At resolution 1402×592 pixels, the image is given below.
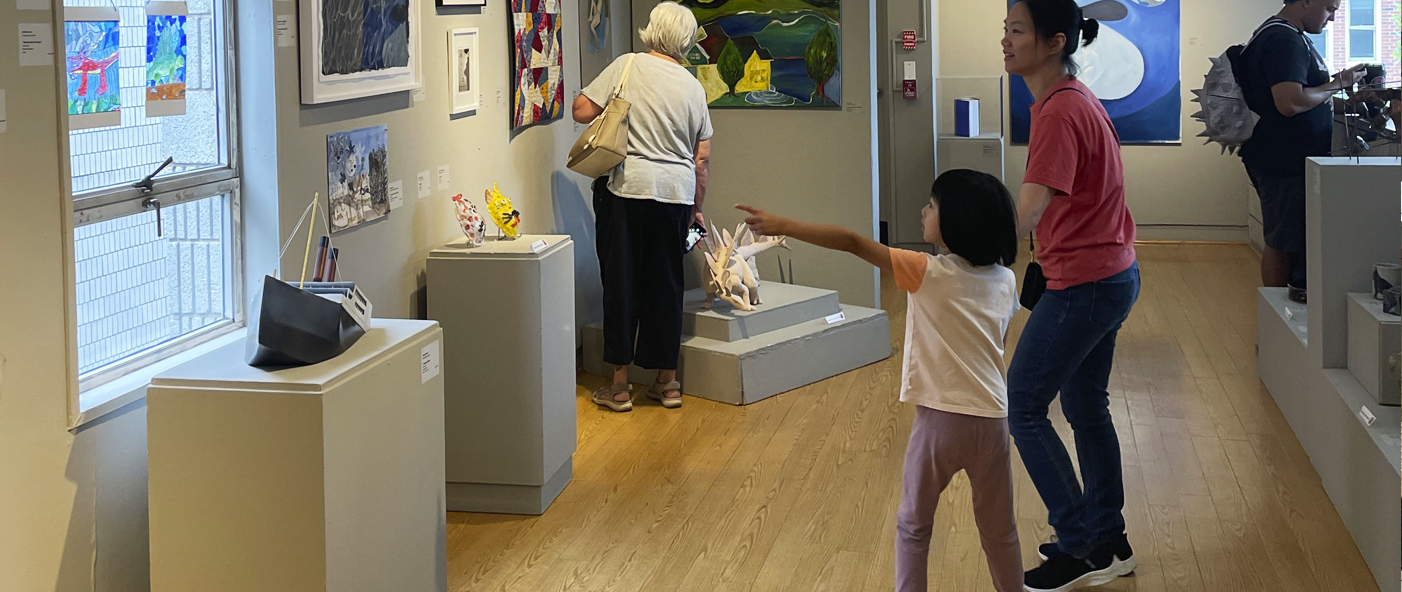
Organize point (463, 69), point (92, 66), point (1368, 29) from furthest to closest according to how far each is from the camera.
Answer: point (1368, 29)
point (463, 69)
point (92, 66)

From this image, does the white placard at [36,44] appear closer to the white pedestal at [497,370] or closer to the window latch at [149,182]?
the window latch at [149,182]

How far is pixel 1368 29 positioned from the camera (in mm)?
9961

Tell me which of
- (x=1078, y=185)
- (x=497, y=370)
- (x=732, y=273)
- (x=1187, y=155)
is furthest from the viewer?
(x=1187, y=155)

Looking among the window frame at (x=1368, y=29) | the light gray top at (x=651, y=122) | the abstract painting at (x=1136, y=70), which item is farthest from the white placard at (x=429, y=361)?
the window frame at (x=1368, y=29)

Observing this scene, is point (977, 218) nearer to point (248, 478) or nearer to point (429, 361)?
point (429, 361)

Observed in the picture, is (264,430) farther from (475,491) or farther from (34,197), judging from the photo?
(475,491)

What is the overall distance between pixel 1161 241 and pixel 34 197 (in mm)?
9160

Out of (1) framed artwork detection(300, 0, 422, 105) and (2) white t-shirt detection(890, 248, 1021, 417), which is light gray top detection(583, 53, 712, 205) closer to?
(1) framed artwork detection(300, 0, 422, 105)

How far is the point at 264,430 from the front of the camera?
259cm

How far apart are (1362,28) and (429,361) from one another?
9228mm

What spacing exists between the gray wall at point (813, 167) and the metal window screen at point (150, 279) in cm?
380

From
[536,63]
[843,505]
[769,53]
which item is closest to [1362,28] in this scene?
[769,53]

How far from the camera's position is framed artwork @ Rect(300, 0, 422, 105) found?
352 cm

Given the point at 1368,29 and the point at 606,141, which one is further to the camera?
the point at 1368,29
